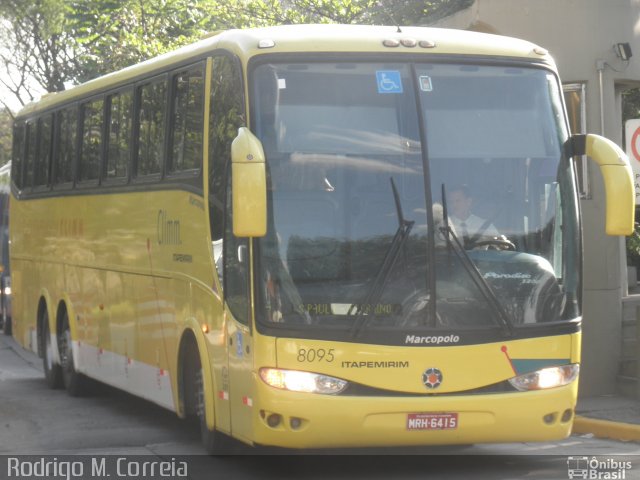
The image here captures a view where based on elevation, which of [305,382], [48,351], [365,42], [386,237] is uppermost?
[365,42]

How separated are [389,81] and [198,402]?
3.22 m

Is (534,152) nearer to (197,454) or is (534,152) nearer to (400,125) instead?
(400,125)

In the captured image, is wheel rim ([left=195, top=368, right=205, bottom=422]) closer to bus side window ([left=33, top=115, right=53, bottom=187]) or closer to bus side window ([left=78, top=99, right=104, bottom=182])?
bus side window ([left=78, top=99, right=104, bottom=182])

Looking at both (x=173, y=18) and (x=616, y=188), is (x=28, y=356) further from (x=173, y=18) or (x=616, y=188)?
(x=616, y=188)

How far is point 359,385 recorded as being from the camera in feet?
29.5

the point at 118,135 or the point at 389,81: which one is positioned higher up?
the point at 389,81

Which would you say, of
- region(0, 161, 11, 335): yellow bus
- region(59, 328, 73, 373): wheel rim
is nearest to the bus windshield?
region(59, 328, 73, 373): wheel rim

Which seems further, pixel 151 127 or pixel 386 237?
pixel 151 127

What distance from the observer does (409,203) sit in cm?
929

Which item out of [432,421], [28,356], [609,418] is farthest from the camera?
[28,356]

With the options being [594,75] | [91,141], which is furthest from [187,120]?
[594,75]

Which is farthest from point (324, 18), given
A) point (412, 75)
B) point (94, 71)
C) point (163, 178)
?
point (412, 75)

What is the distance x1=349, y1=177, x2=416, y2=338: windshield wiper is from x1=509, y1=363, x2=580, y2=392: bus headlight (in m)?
1.15

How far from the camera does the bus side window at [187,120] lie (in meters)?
10.8
